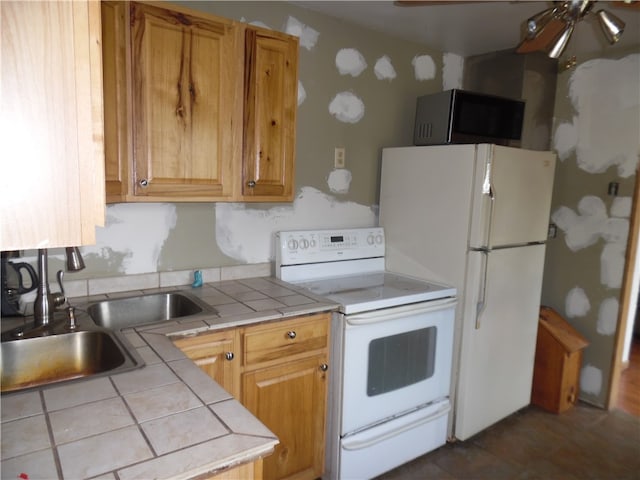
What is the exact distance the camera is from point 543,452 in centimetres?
236

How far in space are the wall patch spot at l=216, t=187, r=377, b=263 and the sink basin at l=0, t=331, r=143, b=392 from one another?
89 cm

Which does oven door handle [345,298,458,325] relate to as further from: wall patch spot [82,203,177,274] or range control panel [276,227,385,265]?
wall patch spot [82,203,177,274]

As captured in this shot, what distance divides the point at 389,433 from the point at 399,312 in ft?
1.90

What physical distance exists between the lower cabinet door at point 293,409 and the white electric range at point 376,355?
0.21 ft

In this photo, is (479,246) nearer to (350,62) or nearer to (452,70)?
(350,62)

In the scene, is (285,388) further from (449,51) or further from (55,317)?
(449,51)

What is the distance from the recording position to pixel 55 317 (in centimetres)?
160

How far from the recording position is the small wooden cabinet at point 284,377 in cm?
166

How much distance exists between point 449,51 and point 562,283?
1762 millimetres

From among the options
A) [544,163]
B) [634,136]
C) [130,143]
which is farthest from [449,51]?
[130,143]

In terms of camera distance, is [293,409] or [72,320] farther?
[293,409]

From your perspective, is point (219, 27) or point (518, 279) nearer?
point (219, 27)

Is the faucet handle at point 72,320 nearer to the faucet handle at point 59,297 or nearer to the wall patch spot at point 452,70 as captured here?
the faucet handle at point 59,297

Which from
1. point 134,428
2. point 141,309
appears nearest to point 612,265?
point 141,309
